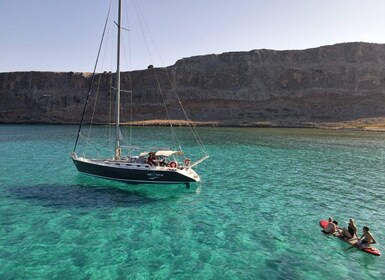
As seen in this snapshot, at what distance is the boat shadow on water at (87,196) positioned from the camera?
1917 centimetres

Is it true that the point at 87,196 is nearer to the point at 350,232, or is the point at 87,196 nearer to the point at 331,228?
the point at 331,228

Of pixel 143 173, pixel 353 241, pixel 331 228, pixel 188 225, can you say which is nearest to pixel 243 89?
pixel 143 173

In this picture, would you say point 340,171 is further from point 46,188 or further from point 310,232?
point 46,188

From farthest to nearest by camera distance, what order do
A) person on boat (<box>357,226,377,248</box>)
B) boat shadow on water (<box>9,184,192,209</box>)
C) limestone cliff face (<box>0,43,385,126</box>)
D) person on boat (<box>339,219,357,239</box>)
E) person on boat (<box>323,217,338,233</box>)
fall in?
1. limestone cliff face (<box>0,43,385,126</box>)
2. boat shadow on water (<box>9,184,192,209</box>)
3. person on boat (<box>323,217,338,233</box>)
4. person on boat (<box>339,219,357,239</box>)
5. person on boat (<box>357,226,377,248</box>)

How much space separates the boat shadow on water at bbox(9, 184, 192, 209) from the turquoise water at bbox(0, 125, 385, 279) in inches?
2.7

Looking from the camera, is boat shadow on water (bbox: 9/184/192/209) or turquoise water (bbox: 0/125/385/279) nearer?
turquoise water (bbox: 0/125/385/279)

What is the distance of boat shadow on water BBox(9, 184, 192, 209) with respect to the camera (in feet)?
62.9

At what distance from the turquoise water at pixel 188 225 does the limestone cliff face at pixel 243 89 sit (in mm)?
77834

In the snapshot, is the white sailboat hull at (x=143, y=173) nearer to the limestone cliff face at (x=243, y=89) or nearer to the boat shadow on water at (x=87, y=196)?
the boat shadow on water at (x=87, y=196)

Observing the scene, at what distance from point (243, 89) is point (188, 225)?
10739 cm

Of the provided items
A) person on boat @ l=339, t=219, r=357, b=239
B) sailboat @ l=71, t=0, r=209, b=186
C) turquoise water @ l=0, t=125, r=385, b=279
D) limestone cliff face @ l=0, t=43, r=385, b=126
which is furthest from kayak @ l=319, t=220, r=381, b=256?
limestone cliff face @ l=0, t=43, r=385, b=126

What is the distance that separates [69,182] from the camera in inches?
960

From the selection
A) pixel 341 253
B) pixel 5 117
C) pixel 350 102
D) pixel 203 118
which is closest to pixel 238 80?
pixel 203 118

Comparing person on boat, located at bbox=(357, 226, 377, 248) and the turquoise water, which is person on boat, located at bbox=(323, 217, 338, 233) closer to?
the turquoise water
